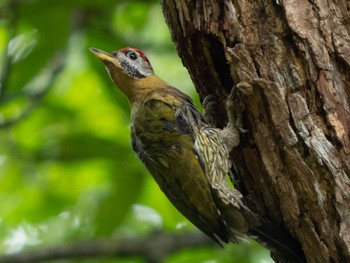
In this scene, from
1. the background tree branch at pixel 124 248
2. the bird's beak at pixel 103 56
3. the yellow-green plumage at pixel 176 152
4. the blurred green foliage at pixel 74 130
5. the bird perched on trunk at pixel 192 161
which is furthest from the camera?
the background tree branch at pixel 124 248

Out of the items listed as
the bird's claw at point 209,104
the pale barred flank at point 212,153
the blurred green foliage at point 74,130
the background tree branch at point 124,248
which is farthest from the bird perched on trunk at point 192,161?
the background tree branch at point 124,248

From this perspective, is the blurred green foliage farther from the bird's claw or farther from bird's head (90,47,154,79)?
the bird's claw

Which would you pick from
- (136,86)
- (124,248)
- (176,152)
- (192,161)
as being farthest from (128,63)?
(124,248)

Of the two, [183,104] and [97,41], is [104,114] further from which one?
[183,104]

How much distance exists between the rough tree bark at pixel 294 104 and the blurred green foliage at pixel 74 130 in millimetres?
1570

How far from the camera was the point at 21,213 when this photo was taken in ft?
22.7

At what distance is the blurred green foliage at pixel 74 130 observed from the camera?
5348 millimetres

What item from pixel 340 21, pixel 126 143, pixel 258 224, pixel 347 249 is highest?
pixel 126 143

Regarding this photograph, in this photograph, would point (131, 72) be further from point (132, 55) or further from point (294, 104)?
point (294, 104)

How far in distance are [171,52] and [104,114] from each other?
2.51 ft

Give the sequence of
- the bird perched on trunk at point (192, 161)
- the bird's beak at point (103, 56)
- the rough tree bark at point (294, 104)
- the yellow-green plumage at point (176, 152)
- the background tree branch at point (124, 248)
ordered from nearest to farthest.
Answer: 1. the rough tree bark at point (294, 104)
2. the bird perched on trunk at point (192, 161)
3. the yellow-green plumage at point (176, 152)
4. the bird's beak at point (103, 56)
5. the background tree branch at point (124, 248)

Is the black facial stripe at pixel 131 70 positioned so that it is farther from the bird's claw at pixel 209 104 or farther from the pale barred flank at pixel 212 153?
the bird's claw at pixel 209 104

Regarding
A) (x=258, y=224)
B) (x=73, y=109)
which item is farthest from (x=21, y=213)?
(x=258, y=224)

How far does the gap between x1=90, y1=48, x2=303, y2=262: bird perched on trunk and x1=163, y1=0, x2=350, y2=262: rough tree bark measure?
0.42 ft
